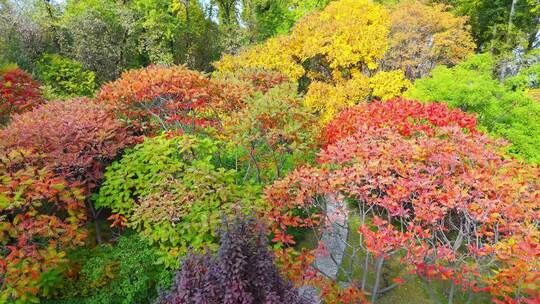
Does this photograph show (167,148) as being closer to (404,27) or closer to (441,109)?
(441,109)

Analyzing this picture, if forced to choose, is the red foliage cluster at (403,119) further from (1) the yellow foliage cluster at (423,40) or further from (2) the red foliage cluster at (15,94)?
(1) the yellow foliage cluster at (423,40)

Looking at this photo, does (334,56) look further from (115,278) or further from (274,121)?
(115,278)

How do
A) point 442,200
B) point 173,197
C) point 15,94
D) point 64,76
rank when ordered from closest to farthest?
point 442,200 → point 173,197 → point 15,94 → point 64,76

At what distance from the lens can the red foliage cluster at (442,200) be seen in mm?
3178

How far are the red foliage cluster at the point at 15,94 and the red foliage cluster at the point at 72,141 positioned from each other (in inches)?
104

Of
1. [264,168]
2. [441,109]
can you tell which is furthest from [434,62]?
[264,168]

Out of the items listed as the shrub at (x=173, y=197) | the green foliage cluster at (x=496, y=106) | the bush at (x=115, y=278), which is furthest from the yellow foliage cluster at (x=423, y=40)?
the bush at (x=115, y=278)

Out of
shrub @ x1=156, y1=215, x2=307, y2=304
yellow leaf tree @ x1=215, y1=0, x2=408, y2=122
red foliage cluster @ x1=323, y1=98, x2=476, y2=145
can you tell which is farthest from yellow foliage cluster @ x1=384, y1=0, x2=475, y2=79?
shrub @ x1=156, y1=215, x2=307, y2=304

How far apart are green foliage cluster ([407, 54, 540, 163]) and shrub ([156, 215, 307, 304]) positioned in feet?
20.0

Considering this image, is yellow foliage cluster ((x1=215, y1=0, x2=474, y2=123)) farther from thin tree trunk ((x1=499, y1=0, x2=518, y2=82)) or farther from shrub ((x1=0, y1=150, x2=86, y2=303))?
shrub ((x1=0, y1=150, x2=86, y2=303))

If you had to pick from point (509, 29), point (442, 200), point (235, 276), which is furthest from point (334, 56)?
point (509, 29)

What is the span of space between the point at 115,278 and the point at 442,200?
3.94m

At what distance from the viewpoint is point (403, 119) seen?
559cm

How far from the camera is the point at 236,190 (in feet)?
14.3
